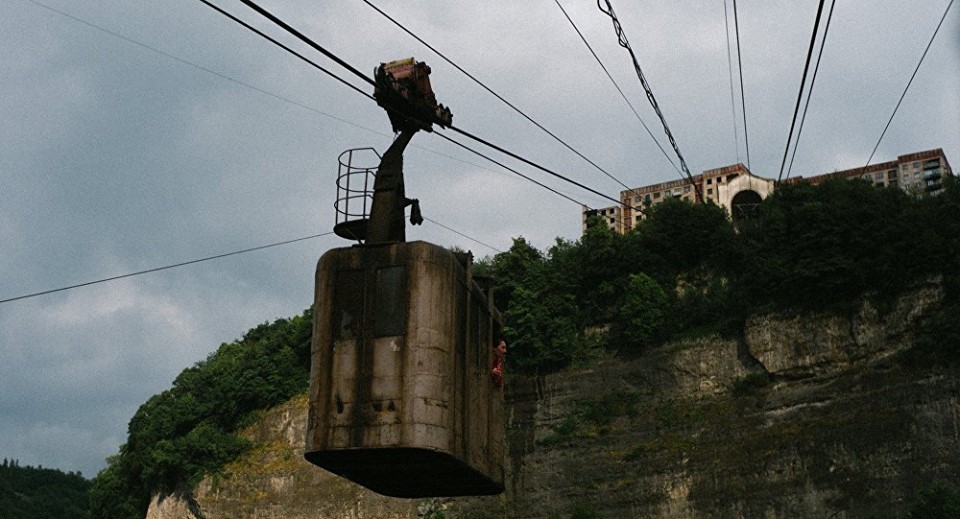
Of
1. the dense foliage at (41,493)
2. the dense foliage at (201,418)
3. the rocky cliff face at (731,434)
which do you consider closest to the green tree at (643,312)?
the rocky cliff face at (731,434)

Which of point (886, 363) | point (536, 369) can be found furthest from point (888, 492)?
point (536, 369)

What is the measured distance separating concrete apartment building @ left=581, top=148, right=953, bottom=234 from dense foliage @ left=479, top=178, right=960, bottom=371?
196 centimetres

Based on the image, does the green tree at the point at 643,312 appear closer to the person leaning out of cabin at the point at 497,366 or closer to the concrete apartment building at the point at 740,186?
the concrete apartment building at the point at 740,186

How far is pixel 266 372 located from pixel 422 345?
42371 millimetres

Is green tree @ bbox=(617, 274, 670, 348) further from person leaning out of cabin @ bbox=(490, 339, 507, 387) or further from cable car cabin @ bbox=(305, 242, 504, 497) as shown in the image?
cable car cabin @ bbox=(305, 242, 504, 497)

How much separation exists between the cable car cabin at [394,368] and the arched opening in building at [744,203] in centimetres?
4184

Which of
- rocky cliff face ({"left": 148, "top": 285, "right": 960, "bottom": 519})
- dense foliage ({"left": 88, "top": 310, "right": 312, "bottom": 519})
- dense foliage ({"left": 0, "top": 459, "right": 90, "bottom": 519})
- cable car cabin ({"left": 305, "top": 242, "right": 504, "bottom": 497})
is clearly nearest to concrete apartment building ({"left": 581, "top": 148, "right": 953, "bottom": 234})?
rocky cliff face ({"left": 148, "top": 285, "right": 960, "bottom": 519})

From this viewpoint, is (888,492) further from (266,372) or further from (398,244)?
A: (266,372)

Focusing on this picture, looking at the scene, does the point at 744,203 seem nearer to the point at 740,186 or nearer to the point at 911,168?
the point at 740,186

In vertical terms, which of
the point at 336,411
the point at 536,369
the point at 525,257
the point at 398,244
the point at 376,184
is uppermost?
the point at 525,257

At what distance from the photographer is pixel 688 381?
156ft

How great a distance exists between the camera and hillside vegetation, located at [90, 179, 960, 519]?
149 ft

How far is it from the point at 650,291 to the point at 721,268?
11.2ft

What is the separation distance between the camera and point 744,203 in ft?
202
